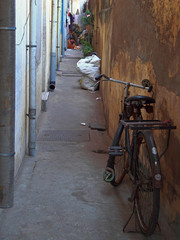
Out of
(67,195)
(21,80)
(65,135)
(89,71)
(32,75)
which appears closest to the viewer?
(67,195)

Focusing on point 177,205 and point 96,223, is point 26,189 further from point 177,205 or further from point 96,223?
point 177,205

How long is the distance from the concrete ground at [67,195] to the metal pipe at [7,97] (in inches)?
45.7

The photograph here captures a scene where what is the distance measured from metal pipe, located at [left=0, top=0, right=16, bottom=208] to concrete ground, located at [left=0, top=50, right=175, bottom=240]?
1160mm

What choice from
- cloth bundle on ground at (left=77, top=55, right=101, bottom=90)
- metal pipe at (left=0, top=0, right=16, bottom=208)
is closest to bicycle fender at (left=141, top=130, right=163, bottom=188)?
metal pipe at (left=0, top=0, right=16, bottom=208)

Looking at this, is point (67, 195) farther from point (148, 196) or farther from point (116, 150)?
point (148, 196)

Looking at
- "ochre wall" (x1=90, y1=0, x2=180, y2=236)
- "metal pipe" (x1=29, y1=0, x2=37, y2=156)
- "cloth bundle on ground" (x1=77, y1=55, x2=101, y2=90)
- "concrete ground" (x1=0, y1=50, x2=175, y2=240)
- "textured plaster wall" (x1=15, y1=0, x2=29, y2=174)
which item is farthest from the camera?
"cloth bundle on ground" (x1=77, y1=55, x2=101, y2=90)

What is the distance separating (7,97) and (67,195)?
2.41 meters

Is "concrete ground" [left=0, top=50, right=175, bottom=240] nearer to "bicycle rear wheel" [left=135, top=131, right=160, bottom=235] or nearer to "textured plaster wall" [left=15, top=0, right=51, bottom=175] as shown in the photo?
"bicycle rear wheel" [left=135, top=131, right=160, bottom=235]

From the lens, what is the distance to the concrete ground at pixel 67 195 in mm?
3658

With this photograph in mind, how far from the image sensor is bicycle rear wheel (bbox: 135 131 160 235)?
→ 3186mm

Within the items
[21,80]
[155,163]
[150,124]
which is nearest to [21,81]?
[21,80]

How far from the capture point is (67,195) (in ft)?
14.9

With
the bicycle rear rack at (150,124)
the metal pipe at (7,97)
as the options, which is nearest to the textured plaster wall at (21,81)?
the bicycle rear rack at (150,124)

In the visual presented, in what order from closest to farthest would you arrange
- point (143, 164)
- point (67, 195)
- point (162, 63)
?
1. point (162, 63)
2. point (143, 164)
3. point (67, 195)
